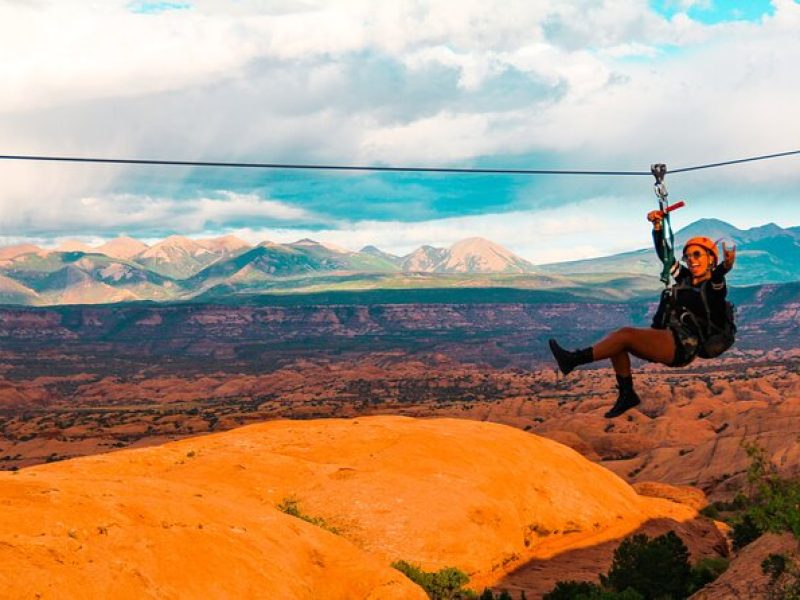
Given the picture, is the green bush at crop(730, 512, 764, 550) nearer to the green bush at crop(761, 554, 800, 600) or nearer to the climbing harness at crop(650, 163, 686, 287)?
the green bush at crop(761, 554, 800, 600)

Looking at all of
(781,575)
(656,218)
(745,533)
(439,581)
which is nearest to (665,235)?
(656,218)

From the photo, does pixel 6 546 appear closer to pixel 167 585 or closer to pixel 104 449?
pixel 167 585

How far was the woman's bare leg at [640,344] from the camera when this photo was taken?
15.4 metres

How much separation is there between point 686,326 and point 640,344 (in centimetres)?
102

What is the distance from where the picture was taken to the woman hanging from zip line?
50.6 ft

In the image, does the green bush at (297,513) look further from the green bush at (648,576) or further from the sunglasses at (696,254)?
the sunglasses at (696,254)

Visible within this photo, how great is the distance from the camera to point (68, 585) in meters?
25.1

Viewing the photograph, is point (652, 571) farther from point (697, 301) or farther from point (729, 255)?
point (729, 255)

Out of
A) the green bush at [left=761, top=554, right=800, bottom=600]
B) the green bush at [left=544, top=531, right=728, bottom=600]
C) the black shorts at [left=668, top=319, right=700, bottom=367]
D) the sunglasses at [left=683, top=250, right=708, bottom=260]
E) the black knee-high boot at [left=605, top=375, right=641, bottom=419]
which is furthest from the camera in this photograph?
the green bush at [left=544, top=531, right=728, bottom=600]

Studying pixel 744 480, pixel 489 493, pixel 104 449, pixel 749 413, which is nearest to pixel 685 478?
pixel 744 480

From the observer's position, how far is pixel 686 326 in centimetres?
1582

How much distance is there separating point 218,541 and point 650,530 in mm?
35136

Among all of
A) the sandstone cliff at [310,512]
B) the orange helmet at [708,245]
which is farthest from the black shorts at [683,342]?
the sandstone cliff at [310,512]

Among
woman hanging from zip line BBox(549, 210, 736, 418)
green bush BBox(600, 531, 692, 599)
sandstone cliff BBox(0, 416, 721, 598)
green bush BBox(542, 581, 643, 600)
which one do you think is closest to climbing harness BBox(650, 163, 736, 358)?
woman hanging from zip line BBox(549, 210, 736, 418)
